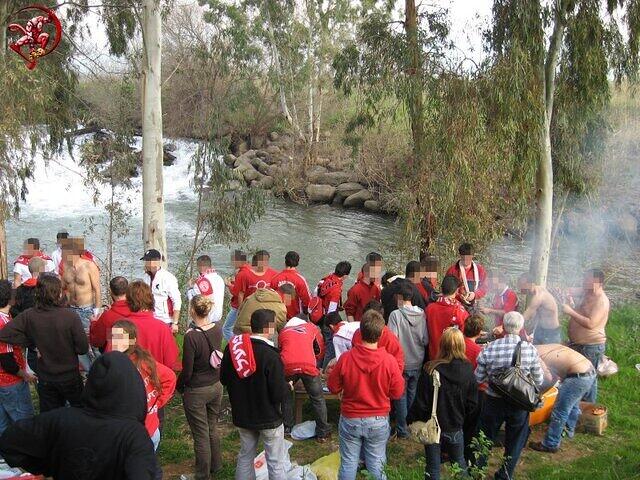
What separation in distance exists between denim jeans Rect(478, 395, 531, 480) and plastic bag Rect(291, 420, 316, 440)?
5.23 ft

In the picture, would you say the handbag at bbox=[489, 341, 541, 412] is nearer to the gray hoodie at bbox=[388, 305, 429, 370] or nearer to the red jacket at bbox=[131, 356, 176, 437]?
the gray hoodie at bbox=[388, 305, 429, 370]

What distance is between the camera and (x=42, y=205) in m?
23.3

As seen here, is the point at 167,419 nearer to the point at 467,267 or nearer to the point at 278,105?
the point at 467,267

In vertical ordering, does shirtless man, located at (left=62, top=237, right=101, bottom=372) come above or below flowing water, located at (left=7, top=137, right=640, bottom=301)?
above

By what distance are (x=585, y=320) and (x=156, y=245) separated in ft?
18.8

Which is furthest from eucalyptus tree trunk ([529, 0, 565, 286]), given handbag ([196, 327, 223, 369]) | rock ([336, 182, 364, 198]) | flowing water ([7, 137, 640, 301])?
rock ([336, 182, 364, 198])

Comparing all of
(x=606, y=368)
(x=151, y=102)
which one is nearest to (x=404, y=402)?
(x=606, y=368)

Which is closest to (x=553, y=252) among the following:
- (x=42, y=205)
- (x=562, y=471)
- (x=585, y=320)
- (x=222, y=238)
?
(x=222, y=238)

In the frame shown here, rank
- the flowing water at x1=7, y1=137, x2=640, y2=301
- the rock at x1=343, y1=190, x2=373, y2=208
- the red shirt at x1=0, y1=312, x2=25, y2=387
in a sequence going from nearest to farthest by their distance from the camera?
the red shirt at x1=0, y1=312, x2=25, y2=387 → the flowing water at x1=7, y1=137, x2=640, y2=301 → the rock at x1=343, y1=190, x2=373, y2=208

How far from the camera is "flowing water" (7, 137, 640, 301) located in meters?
15.9

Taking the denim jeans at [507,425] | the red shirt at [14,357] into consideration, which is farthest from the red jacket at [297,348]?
the red shirt at [14,357]

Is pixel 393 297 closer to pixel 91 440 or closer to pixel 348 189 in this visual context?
pixel 91 440

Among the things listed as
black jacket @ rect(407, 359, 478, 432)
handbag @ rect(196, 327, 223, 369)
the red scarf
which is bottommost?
black jacket @ rect(407, 359, 478, 432)

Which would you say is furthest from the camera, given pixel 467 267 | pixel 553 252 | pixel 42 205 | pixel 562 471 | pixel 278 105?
pixel 278 105
